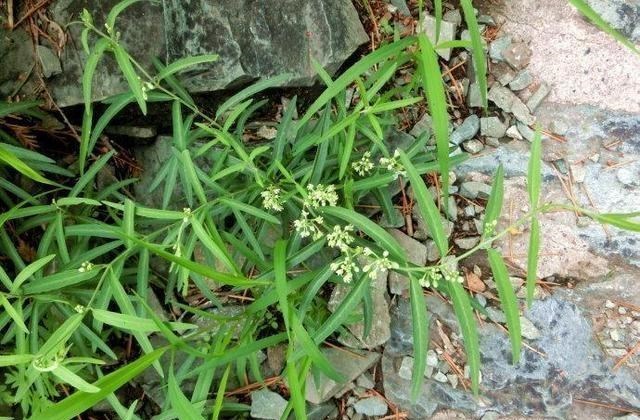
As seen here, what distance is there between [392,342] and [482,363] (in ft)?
1.43

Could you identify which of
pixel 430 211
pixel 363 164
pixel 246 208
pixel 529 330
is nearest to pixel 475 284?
pixel 529 330

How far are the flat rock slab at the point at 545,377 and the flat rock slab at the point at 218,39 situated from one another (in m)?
1.59

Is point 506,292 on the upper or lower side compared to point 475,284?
upper

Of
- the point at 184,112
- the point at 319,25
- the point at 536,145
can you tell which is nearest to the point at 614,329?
the point at 536,145

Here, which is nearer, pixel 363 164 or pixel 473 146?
pixel 363 164

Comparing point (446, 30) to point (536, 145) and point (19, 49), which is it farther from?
point (19, 49)

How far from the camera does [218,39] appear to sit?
277 cm

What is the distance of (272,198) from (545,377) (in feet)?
5.21

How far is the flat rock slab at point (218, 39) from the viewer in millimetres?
2736

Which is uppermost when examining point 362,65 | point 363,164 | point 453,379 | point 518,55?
point 362,65

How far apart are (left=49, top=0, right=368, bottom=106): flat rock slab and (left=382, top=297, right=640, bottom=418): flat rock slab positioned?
5.20ft

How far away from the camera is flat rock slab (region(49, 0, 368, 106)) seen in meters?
2.74

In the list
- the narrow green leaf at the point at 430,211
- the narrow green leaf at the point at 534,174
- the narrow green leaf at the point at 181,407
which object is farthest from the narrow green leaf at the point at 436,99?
the narrow green leaf at the point at 181,407

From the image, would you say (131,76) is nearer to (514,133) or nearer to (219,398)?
(219,398)
